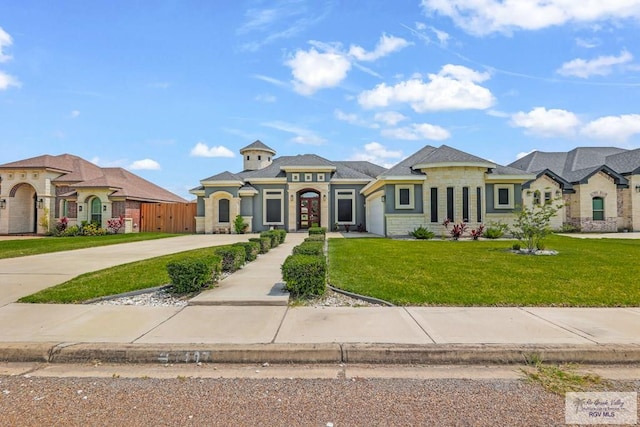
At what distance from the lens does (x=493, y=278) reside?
24.5 ft

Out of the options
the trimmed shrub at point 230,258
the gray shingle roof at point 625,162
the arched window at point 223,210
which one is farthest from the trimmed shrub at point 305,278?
the gray shingle roof at point 625,162

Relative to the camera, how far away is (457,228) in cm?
1820

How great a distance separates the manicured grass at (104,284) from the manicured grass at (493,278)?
3.80m

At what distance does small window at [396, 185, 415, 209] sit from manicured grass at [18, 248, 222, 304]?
13715 millimetres

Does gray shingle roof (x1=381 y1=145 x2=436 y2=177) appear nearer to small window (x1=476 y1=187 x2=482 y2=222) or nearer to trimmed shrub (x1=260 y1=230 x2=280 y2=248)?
small window (x1=476 y1=187 x2=482 y2=222)

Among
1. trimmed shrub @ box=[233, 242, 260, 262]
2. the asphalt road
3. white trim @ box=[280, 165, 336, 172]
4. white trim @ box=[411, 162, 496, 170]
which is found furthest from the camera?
white trim @ box=[280, 165, 336, 172]

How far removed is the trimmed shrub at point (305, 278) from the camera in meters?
6.13

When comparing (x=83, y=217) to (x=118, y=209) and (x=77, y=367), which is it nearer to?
(x=118, y=209)

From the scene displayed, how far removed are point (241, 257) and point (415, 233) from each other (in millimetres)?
11762

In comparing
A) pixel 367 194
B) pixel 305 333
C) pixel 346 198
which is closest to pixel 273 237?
pixel 305 333

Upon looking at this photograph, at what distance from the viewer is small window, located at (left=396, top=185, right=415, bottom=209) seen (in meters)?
19.4

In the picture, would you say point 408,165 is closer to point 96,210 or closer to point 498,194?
point 498,194

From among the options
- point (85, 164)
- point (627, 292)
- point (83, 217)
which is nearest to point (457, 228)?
point (627, 292)

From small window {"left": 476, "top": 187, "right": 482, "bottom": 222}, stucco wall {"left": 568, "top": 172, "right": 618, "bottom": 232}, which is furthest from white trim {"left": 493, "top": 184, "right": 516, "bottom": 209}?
stucco wall {"left": 568, "top": 172, "right": 618, "bottom": 232}
